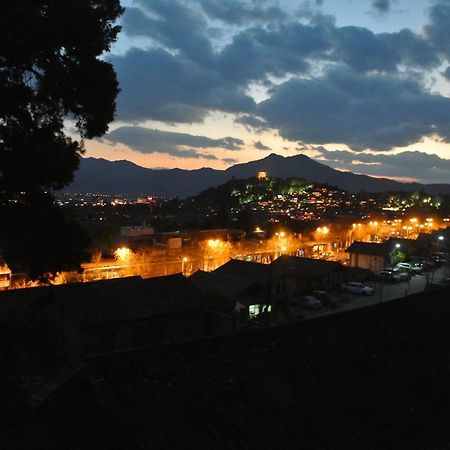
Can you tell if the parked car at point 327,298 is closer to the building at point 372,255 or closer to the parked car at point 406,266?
the building at point 372,255

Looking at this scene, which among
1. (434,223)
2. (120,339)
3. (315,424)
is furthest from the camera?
(434,223)

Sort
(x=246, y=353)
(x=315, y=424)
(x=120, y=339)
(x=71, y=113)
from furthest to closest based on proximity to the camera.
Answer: (x=120, y=339) < (x=71, y=113) < (x=246, y=353) < (x=315, y=424)

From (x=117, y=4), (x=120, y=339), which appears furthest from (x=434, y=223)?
(x=117, y=4)

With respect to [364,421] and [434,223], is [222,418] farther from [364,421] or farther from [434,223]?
[434,223]

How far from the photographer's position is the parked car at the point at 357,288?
30797mm

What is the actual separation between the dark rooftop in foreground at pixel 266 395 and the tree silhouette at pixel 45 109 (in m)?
3.82

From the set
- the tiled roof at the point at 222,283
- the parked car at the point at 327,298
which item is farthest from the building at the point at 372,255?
the tiled roof at the point at 222,283

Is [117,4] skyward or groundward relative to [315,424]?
skyward

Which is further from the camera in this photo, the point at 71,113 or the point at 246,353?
the point at 71,113

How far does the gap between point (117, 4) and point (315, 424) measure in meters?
8.06

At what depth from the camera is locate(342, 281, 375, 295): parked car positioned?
30.8m

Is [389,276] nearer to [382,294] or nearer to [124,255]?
[382,294]

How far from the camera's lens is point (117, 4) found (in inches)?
343

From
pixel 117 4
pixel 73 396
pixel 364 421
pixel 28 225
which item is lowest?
pixel 364 421
